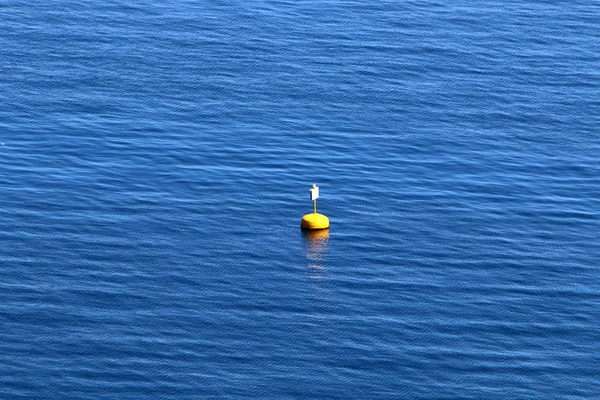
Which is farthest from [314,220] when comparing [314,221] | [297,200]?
[297,200]

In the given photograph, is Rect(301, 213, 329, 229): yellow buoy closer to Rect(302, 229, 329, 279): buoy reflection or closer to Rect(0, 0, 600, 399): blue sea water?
Rect(302, 229, 329, 279): buoy reflection

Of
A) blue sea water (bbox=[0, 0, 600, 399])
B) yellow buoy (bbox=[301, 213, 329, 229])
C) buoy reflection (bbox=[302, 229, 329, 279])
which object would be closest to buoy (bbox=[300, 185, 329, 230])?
yellow buoy (bbox=[301, 213, 329, 229])

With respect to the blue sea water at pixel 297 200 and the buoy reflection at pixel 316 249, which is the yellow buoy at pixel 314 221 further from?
the blue sea water at pixel 297 200

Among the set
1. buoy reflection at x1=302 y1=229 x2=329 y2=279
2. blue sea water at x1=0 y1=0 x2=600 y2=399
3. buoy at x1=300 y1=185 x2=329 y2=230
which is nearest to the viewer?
blue sea water at x1=0 y1=0 x2=600 y2=399

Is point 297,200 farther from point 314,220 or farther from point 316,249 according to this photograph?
point 316,249

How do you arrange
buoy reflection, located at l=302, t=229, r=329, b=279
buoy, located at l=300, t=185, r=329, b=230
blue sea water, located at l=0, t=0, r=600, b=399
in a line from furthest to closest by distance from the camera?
buoy, located at l=300, t=185, r=329, b=230, buoy reflection, located at l=302, t=229, r=329, b=279, blue sea water, located at l=0, t=0, r=600, b=399

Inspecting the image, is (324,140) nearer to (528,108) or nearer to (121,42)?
(528,108)

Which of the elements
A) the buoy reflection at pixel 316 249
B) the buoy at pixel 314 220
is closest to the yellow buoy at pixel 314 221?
the buoy at pixel 314 220
